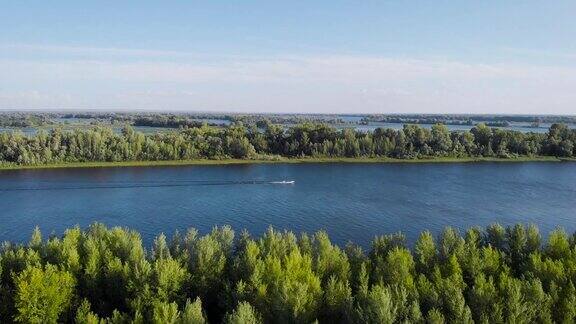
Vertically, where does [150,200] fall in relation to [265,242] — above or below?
below

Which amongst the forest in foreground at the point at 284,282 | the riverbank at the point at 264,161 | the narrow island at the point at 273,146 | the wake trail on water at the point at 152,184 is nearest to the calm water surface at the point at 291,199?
the wake trail on water at the point at 152,184

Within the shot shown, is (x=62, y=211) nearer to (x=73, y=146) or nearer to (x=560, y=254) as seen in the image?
(x=73, y=146)

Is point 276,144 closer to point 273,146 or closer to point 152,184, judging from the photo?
point 273,146

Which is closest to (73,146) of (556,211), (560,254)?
(556,211)

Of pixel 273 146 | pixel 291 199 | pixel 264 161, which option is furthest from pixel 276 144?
pixel 291 199

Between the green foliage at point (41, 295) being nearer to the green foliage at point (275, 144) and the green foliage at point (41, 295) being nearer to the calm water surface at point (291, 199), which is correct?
the calm water surface at point (291, 199)

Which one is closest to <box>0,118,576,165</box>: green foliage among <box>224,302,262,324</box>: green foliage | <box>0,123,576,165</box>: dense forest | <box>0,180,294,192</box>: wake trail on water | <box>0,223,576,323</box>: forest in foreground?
<box>0,123,576,165</box>: dense forest

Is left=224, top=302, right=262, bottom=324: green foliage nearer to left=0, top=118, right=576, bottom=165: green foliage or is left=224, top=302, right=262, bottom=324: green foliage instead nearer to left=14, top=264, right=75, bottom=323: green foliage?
left=14, top=264, right=75, bottom=323: green foliage
